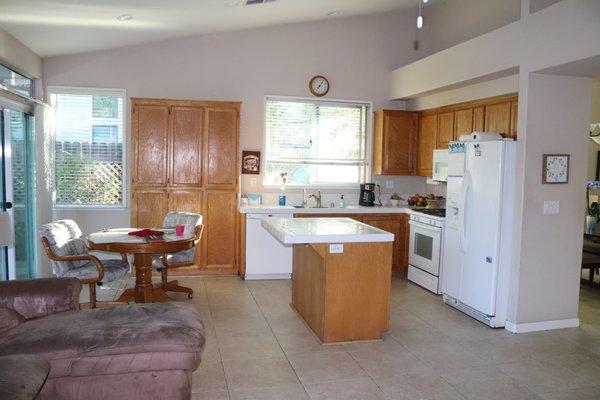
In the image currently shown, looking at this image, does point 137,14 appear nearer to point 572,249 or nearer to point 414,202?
point 414,202

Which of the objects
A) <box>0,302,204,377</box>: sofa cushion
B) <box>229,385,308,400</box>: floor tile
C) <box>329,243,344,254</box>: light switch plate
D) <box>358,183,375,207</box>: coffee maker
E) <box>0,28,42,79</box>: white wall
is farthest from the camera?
<box>358,183,375,207</box>: coffee maker

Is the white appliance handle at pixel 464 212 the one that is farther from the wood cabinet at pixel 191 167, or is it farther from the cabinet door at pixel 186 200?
the cabinet door at pixel 186 200

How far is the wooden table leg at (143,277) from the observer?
15.8ft

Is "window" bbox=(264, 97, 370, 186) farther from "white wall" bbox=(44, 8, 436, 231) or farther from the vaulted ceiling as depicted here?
the vaulted ceiling

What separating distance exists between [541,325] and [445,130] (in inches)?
105

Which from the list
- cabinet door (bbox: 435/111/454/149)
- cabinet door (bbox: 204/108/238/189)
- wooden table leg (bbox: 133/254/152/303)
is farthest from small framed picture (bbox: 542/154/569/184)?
wooden table leg (bbox: 133/254/152/303)

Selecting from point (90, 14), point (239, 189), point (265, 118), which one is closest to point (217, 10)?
point (90, 14)

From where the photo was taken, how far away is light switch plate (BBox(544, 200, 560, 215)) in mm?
4406

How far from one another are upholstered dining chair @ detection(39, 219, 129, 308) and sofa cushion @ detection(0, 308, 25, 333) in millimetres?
1296

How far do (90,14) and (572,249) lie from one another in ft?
16.2

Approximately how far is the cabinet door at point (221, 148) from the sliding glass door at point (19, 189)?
196cm

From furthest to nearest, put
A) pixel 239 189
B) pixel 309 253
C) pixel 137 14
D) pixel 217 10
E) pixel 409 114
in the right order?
pixel 409 114
pixel 239 189
pixel 217 10
pixel 137 14
pixel 309 253

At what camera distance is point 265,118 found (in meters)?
6.59

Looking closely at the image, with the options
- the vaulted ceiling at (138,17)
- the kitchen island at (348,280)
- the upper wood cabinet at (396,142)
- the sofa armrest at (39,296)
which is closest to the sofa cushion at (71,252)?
the sofa armrest at (39,296)
